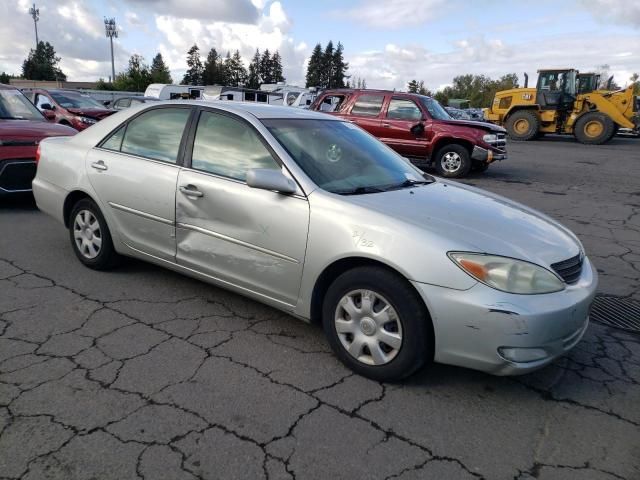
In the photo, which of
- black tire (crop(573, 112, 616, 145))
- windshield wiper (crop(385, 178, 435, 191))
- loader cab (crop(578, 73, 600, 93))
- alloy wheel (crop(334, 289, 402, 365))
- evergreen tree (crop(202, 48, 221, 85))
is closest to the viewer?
alloy wheel (crop(334, 289, 402, 365))

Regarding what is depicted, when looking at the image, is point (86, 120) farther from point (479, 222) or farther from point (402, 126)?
point (479, 222)

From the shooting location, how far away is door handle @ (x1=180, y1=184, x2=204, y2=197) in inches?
141

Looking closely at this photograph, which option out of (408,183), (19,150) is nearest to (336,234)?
(408,183)

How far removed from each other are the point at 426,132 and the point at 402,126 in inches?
20.6

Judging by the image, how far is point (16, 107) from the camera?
7.43 m

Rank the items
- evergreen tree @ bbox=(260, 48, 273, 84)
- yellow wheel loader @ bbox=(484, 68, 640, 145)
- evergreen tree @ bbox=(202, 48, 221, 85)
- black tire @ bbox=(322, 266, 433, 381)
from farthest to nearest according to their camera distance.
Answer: evergreen tree @ bbox=(260, 48, 273, 84) < evergreen tree @ bbox=(202, 48, 221, 85) < yellow wheel loader @ bbox=(484, 68, 640, 145) < black tire @ bbox=(322, 266, 433, 381)

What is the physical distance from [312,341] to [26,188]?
5059mm

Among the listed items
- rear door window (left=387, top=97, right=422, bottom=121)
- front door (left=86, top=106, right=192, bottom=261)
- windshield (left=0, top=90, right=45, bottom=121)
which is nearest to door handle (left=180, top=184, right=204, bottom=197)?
front door (left=86, top=106, right=192, bottom=261)

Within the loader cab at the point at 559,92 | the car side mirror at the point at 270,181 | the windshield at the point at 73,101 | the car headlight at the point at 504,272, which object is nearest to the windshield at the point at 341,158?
the car side mirror at the point at 270,181

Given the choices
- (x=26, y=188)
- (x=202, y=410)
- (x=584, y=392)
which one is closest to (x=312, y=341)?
(x=202, y=410)

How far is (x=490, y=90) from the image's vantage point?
292 ft

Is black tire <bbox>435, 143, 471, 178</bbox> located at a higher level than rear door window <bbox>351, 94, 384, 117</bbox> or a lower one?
lower

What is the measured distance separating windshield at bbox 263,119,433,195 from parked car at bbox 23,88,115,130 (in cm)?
1034

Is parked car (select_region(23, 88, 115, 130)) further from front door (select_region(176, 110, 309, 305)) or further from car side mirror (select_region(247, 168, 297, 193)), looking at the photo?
car side mirror (select_region(247, 168, 297, 193))
